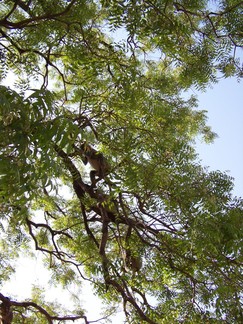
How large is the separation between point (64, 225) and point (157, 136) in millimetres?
1630

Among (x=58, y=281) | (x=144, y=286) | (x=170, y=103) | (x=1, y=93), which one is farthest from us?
(x=58, y=281)

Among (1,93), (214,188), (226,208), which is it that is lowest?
(1,93)

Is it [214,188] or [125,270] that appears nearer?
[214,188]

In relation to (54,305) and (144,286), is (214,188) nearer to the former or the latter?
(144,286)

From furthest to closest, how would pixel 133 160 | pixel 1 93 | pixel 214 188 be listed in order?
pixel 214 188 < pixel 133 160 < pixel 1 93

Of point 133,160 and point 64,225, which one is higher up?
point 64,225

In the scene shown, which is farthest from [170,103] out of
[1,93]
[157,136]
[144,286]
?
[1,93]

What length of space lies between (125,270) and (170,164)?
0.85m

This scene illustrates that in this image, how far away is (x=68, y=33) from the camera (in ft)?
8.84

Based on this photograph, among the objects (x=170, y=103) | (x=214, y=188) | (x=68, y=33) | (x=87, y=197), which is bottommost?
(x=214, y=188)

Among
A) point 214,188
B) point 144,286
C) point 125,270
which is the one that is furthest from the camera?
point 144,286

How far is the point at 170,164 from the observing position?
2477 millimetres

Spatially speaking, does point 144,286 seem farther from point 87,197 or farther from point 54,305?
point 54,305

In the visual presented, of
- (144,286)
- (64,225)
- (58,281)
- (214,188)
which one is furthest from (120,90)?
(58,281)
